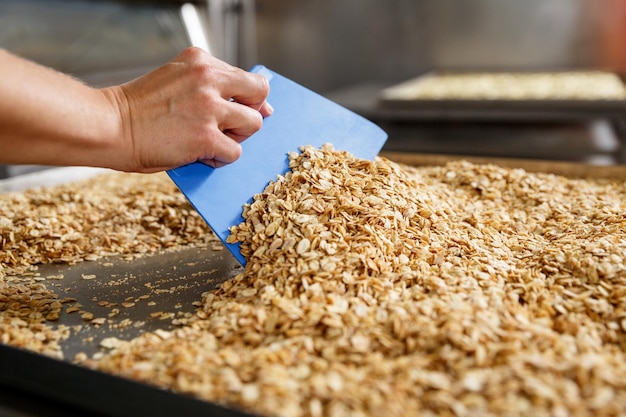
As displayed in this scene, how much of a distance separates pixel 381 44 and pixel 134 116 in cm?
261

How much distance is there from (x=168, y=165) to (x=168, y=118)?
87 mm

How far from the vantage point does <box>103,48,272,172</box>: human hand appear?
41.8 inches

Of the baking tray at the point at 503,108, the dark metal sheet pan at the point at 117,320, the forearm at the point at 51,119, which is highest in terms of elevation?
the baking tray at the point at 503,108

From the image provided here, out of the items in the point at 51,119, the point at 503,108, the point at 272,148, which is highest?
the point at 503,108

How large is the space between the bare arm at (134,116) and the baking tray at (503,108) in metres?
1.41

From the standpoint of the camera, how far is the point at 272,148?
1.27m

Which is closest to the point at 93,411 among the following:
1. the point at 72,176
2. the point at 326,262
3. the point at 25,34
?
the point at 326,262

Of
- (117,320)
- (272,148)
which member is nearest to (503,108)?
(272,148)

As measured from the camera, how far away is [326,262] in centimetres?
99

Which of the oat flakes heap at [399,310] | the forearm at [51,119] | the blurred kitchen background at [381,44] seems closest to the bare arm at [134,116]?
the forearm at [51,119]

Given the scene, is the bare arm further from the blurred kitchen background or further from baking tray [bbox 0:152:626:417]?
the blurred kitchen background

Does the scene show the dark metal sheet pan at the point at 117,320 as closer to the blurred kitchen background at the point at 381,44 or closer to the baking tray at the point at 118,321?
the baking tray at the point at 118,321

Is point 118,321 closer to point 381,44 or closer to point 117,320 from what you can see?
point 117,320

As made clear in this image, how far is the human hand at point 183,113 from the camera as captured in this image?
1.06 m
